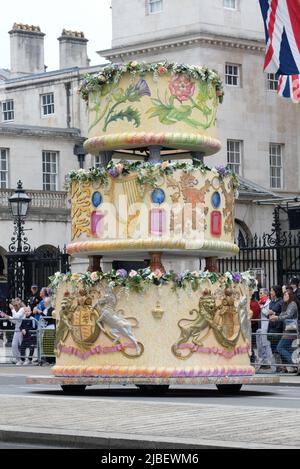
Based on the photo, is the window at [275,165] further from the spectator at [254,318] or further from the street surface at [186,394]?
the street surface at [186,394]

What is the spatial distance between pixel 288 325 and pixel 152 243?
7.33 meters

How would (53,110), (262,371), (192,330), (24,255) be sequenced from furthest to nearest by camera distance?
(53,110) → (24,255) → (262,371) → (192,330)

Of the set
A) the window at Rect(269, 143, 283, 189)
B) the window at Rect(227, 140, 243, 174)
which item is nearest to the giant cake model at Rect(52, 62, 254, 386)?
the window at Rect(227, 140, 243, 174)

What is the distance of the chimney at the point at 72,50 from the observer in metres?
66.8

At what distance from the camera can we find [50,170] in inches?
2302

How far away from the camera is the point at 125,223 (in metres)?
21.3

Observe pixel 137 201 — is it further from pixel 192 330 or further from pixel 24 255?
pixel 24 255

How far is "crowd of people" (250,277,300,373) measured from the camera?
27891 millimetres

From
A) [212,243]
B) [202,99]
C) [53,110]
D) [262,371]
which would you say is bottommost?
[262,371]

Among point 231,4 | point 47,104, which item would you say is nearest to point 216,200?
point 231,4

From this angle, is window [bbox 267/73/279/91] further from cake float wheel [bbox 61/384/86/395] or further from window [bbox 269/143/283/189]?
cake float wheel [bbox 61/384/86/395]

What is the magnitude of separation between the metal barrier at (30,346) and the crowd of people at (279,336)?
5.38 m
